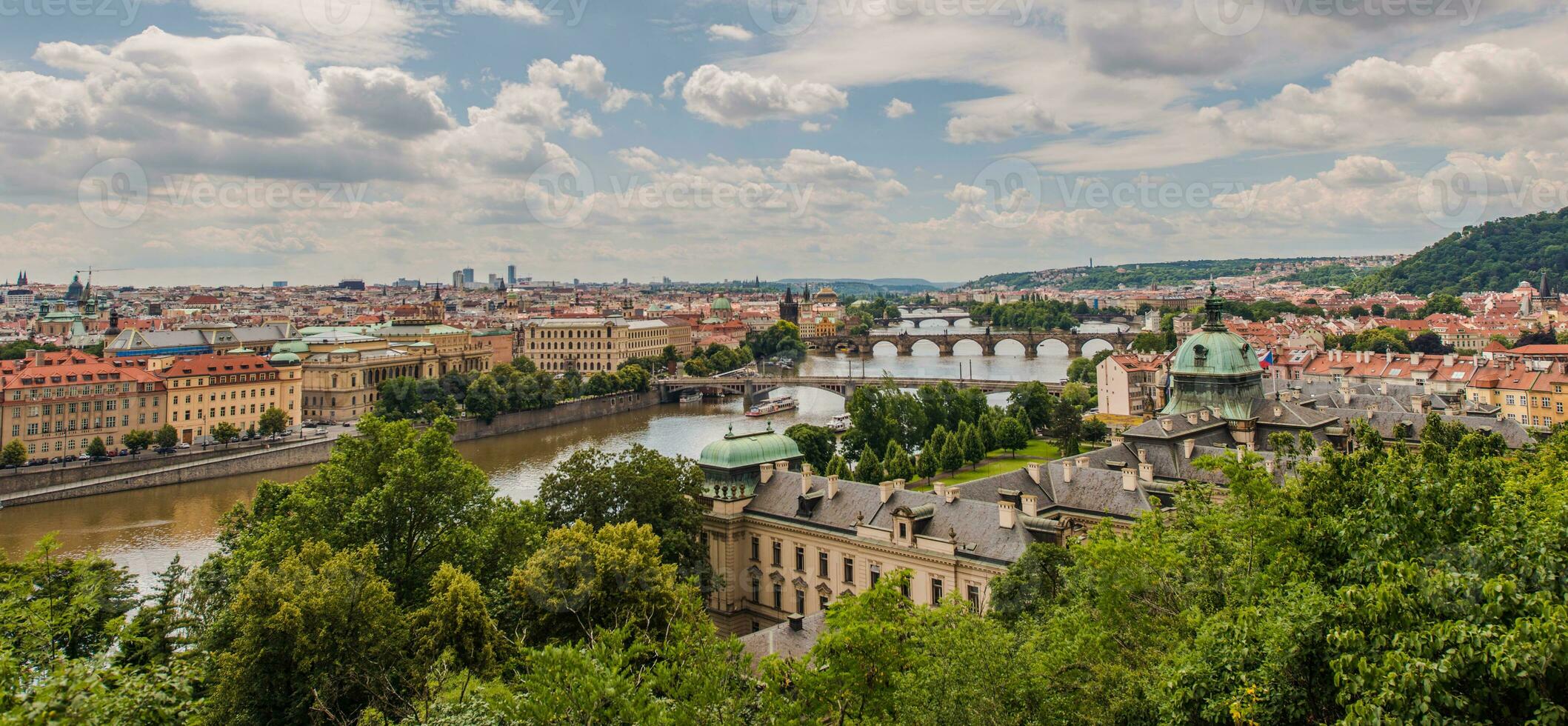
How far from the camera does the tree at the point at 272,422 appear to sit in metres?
53.5

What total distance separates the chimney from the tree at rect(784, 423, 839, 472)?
20919 mm

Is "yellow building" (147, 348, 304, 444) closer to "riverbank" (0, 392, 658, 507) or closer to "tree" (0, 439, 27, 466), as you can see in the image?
"riverbank" (0, 392, 658, 507)

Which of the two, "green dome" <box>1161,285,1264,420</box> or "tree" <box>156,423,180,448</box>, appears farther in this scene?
"tree" <box>156,423,180,448</box>

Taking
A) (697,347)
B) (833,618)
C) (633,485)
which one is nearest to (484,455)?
(633,485)

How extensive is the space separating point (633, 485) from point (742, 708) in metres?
12.8

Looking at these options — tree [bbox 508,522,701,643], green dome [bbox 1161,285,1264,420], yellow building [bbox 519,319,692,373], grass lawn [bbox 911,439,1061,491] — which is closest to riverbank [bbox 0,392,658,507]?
tree [bbox 508,522,701,643]

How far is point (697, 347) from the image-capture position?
10981cm

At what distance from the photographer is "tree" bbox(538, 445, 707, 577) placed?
72.0ft

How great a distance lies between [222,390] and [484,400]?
14.0 metres

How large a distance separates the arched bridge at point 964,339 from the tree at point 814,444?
6457 centimetres

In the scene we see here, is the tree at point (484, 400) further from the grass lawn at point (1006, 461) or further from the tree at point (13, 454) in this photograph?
the grass lawn at point (1006, 461)

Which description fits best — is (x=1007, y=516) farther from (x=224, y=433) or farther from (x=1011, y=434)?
(x=224, y=433)

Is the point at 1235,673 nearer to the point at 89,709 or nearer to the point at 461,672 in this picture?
the point at 89,709

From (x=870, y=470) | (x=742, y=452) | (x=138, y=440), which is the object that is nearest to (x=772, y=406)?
(x=870, y=470)
